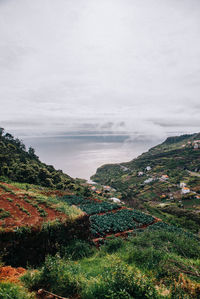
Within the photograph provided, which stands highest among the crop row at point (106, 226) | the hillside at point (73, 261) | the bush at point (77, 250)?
the hillside at point (73, 261)

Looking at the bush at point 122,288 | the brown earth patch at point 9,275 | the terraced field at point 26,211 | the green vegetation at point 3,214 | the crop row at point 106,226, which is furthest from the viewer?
the crop row at point 106,226

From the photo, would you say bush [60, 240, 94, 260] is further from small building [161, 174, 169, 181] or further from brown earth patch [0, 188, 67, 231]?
small building [161, 174, 169, 181]

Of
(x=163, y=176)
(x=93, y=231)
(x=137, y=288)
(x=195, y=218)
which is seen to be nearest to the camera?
(x=137, y=288)

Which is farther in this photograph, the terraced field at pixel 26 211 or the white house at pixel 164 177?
the white house at pixel 164 177

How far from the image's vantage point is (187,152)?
12450cm

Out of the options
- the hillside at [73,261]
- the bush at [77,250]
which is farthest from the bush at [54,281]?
the bush at [77,250]

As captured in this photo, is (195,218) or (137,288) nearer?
(137,288)

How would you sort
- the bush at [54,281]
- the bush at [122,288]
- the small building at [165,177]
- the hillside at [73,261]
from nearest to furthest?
the bush at [122,288], the hillside at [73,261], the bush at [54,281], the small building at [165,177]

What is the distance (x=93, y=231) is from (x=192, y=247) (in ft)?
24.8

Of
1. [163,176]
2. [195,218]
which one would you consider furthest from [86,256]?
[163,176]

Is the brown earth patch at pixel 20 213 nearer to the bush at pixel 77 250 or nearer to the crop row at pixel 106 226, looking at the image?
the bush at pixel 77 250

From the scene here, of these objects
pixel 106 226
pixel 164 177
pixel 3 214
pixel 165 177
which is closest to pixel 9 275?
pixel 3 214

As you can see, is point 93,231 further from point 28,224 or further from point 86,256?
point 28,224

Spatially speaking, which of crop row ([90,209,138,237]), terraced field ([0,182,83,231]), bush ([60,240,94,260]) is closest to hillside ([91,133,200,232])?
crop row ([90,209,138,237])
